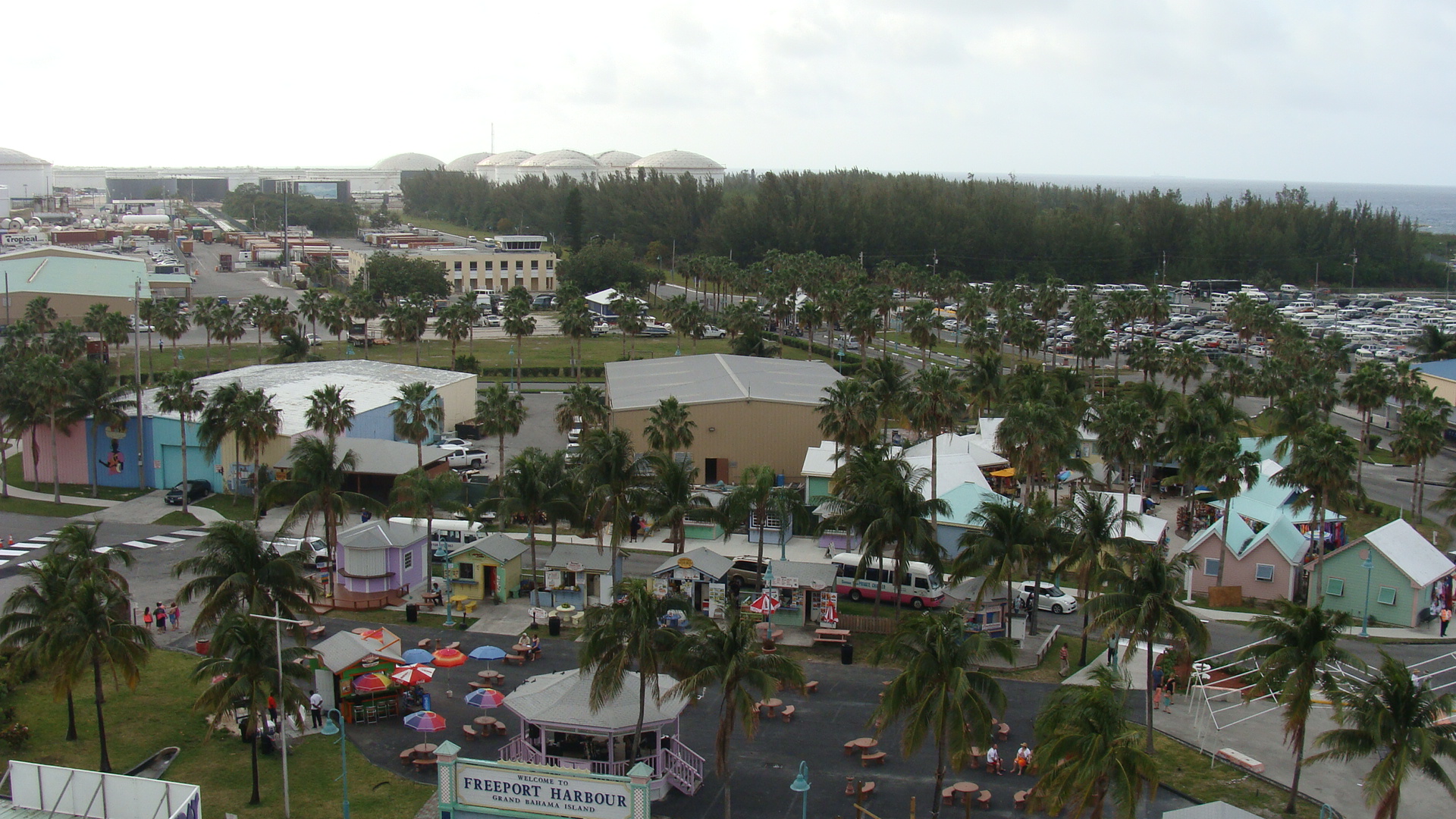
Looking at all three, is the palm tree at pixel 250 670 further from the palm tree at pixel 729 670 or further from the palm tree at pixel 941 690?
the palm tree at pixel 941 690

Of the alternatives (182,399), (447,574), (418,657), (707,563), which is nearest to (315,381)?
(182,399)

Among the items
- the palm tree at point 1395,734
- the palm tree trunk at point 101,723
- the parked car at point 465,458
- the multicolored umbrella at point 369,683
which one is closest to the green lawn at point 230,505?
the parked car at point 465,458

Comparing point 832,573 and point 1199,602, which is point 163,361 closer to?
point 832,573

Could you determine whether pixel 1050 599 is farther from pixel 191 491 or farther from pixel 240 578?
pixel 191 491

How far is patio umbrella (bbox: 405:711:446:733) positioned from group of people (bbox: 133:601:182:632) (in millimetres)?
13082

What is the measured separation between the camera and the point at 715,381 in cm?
6494

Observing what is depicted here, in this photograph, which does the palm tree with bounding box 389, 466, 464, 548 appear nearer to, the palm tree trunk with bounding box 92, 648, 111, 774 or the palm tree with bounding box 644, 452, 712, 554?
the palm tree with bounding box 644, 452, 712, 554

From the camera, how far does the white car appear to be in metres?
42.4

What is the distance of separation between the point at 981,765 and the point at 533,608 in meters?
17.3

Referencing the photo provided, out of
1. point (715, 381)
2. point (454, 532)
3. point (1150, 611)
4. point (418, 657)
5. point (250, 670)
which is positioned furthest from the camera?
point (715, 381)

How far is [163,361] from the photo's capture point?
93000mm

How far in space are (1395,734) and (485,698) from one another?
2167 cm

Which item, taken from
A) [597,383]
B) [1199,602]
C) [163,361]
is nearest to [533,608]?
[1199,602]

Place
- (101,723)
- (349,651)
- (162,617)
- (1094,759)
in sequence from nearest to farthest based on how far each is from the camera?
1. (1094,759)
2. (101,723)
3. (349,651)
4. (162,617)
